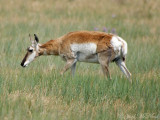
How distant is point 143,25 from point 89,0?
612 centimetres

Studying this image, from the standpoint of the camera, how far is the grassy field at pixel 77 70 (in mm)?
6270

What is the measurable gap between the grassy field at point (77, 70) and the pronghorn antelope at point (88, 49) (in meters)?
0.32

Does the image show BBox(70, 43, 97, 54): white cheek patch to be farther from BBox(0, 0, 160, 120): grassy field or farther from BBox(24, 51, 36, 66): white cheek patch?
BBox(24, 51, 36, 66): white cheek patch

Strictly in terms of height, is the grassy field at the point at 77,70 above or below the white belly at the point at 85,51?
below

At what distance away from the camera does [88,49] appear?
29.7ft

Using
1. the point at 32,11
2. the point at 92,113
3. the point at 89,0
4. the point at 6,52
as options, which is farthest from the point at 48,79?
the point at 89,0

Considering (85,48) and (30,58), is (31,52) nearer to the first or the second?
(30,58)

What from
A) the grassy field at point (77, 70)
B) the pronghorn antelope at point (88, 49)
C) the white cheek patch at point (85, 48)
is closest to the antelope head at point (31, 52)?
the pronghorn antelope at point (88, 49)

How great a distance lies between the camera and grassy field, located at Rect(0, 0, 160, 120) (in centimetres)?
627

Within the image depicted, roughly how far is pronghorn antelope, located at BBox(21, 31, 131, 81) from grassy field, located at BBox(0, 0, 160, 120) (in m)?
0.32

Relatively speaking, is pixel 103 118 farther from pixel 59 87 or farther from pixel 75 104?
pixel 59 87

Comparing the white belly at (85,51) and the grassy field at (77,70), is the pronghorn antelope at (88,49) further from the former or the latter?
the grassy field at (77,70)

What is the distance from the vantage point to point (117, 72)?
9859 millimetres

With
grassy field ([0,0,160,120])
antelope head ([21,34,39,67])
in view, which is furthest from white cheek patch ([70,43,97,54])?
antelope head ([21,34,39,67])
